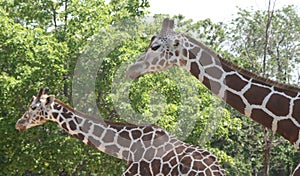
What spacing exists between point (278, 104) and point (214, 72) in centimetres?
66

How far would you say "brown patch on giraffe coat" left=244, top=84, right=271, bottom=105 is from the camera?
5.67 meters

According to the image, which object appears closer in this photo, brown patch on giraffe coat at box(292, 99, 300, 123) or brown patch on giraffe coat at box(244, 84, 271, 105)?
brown patch on giraffe coat at box(292, 99, 300, 123)

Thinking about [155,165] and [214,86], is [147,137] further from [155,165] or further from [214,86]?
[214,86]

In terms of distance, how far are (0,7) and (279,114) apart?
9013mm

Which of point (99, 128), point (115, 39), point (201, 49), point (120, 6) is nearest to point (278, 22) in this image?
point (120, 6)

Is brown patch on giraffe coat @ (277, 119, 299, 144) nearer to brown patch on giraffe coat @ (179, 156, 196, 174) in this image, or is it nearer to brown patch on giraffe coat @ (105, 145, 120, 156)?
brown patch on giraffe coat @ (179, 156, 196, 174)

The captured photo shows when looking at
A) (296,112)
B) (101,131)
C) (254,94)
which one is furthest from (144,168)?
Result: (296,112)

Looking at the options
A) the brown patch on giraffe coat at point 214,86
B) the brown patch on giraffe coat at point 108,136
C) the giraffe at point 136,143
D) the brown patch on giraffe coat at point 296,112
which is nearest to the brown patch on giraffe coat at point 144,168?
the giraffe at point 136,143

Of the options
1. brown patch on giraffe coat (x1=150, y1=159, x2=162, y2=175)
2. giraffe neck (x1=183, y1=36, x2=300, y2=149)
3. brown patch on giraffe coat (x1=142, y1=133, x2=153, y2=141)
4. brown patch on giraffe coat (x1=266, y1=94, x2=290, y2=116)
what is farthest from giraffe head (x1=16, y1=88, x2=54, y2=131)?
brown patch on giraffe coat (x1=266, y1=94, x2=290, y2=116)

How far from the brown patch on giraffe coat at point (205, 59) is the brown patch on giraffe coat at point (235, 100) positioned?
1.15 feet

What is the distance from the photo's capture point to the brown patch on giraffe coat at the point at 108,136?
26.4ft

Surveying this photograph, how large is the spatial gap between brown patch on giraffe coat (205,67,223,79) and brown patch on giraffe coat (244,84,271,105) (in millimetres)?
316

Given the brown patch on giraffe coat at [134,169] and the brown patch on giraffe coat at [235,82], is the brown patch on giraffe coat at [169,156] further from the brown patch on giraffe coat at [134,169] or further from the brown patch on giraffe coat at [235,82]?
the brown patch on giraffe coat at [235,82]

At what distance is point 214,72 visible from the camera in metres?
5.90
